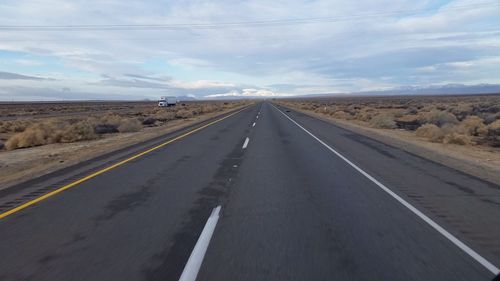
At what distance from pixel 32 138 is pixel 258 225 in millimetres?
18899

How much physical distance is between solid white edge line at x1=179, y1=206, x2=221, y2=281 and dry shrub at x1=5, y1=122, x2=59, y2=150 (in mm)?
17740

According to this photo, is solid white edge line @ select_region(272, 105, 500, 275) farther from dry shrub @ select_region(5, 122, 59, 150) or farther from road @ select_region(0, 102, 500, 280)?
dry shrub @ select_region(5, 122, 59, 150)

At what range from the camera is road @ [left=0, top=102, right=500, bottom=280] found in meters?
5.03

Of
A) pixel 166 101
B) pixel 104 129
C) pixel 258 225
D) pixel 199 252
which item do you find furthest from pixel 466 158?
pixel 166 101

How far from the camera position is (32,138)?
22.2m

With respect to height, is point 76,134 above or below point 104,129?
above

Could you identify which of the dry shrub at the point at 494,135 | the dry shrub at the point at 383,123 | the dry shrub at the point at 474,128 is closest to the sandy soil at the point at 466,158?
the dry shrub at the point at 494,135

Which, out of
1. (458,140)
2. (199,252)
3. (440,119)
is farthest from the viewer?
(440,119)

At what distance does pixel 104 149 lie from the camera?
1800 centimetres

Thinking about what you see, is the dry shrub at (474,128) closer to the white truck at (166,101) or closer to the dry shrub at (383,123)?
the dry shrub at (383,123)

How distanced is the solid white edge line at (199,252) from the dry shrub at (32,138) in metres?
17.7

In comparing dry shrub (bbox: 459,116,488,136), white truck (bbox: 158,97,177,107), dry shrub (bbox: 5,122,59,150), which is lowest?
white truck (bbox: 158,97,177,107)

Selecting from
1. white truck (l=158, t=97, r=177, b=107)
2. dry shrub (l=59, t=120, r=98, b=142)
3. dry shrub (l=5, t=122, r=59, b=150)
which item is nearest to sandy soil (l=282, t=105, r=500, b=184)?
dry shrub (l=59, t=120, r=98, b=142)

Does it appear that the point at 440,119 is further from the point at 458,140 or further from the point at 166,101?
the point at 166,101
